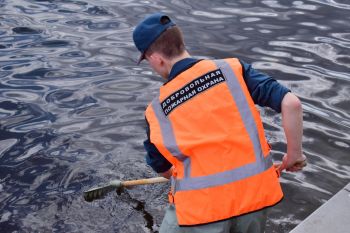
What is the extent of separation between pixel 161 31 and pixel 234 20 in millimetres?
7395

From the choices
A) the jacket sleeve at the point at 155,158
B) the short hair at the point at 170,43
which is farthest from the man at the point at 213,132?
the jacket sleeve at the point at 155,158

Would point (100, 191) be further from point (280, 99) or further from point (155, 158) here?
point (280, 99)

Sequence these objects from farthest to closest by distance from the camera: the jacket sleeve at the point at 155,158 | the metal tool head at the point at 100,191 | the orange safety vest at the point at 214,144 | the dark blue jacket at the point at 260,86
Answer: the metal tool head at the point at 100,191 < the jacket sleeve at the point at 155,158 < the dark blue jacket at the point at 260,86 < the orange safety vest at the point at 214,144

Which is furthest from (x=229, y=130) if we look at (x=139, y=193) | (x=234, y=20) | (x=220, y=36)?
(x=234, y=20)

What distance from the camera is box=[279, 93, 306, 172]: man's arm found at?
2.88 meters

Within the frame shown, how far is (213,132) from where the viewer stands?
2.78 m

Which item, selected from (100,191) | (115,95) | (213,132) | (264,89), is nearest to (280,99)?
(264,89)

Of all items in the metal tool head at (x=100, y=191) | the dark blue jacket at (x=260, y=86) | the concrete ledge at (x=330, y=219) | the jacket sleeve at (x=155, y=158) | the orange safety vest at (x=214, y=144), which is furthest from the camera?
the metal tool head at (x=100, y=191)

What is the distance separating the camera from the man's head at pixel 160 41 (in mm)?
2965

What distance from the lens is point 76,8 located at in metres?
10.9

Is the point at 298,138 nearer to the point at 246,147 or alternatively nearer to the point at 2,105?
the point at 246,147

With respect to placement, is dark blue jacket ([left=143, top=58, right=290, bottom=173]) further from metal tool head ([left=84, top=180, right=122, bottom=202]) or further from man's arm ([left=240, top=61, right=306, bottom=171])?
metal tool head ([left=84, top=180, right=122, bottom=202])

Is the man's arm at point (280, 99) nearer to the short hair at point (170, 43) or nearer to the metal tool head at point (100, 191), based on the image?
the short hair at point (170, 43)

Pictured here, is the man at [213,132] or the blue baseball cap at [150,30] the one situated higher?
the blue baseball cap at [150,30]
